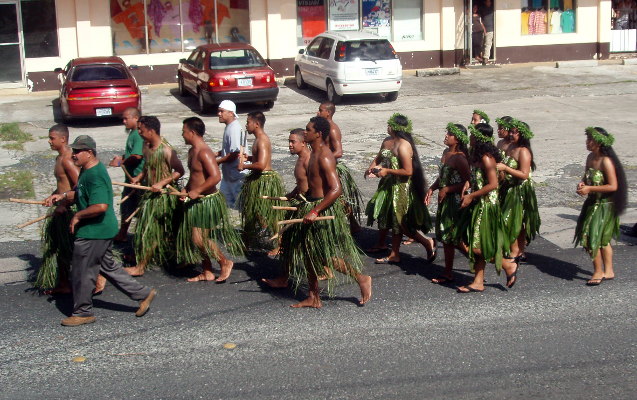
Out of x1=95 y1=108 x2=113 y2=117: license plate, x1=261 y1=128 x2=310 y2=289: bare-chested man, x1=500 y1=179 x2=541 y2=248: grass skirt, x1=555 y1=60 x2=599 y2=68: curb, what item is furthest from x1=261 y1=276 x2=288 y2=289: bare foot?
x1=555 y1=60 x2=599 y2=68: curb

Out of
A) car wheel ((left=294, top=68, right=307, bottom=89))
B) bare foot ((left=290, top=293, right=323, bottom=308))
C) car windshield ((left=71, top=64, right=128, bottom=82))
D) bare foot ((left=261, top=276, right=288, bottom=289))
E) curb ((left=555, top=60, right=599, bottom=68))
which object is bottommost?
bare foot ((left=290, top=293, right=323, bottom=308))

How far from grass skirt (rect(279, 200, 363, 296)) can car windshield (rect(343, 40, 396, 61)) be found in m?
12.9

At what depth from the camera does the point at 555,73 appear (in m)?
24.3

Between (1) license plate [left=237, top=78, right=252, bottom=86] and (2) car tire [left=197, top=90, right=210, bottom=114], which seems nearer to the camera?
(1) license plate [left=237, top=78, right=252, bottom=86]

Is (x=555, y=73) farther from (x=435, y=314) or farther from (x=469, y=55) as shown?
(x=435, y=314)

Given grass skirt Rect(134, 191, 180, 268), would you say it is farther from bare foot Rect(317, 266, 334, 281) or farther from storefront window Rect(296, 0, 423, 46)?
storefront window Rect(296, 0, 423, 46)

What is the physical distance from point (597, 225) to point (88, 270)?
4.68m

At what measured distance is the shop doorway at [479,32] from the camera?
2508 centimetres

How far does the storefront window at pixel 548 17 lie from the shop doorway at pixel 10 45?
14.1 meters

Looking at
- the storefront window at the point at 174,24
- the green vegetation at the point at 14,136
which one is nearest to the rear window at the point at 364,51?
the storefront window at the point at 174,24

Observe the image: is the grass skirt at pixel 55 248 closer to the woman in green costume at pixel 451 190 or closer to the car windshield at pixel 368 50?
the woman in green costume at pixel 451 190

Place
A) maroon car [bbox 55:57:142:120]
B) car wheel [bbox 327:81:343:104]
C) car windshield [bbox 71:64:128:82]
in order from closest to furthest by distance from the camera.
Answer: maroon car [bbox 55:57:142:120], car windshield [bbox 71:64:128:82], car wheel [bbox 327:81:343:104]

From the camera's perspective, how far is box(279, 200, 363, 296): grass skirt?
7.60 m

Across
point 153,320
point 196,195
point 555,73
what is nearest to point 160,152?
point 196,195
